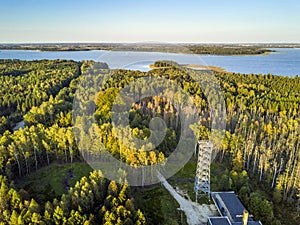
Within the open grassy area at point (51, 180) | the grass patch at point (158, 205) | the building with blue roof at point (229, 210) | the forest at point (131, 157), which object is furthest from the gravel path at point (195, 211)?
the open grassy area at point (51, 180)

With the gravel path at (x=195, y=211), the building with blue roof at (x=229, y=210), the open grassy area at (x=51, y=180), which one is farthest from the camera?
the open grassy area at (x=51, y=180)

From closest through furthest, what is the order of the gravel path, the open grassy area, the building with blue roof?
the building with blue roof, the gravel path, the open grassy area

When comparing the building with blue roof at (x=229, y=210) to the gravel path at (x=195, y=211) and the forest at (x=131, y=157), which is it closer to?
the gravel path at (x=195, y=211)

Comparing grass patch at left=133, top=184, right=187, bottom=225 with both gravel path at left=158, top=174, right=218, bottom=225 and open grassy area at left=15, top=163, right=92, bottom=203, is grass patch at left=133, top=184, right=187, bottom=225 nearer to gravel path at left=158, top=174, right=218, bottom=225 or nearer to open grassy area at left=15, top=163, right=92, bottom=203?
gravel path at left=158, top=174, right=218, bottom=225

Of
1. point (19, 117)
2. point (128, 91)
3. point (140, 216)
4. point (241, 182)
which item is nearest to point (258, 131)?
point (241, 182)

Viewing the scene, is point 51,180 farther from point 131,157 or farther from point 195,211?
point 195,211

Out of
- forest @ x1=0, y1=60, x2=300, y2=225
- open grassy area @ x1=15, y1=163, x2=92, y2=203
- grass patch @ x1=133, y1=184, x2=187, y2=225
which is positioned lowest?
grass patch @ x1=133, y1=184, x2=187, y2=225

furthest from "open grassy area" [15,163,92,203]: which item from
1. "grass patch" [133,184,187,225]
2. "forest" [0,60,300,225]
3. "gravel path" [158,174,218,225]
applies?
"gravel path" [158,174,218,225]

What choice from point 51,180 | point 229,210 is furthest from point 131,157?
point 229,210
